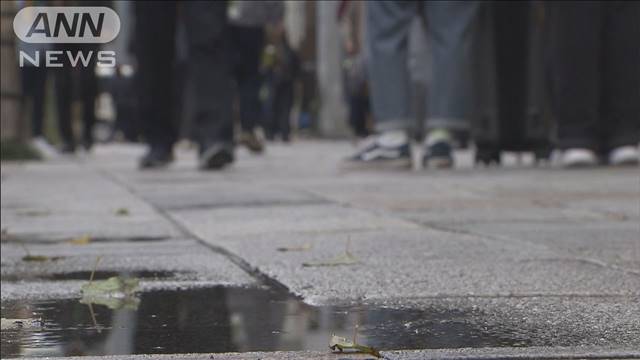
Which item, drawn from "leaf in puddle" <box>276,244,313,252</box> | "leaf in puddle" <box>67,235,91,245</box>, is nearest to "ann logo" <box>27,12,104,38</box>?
"leaf in puddle" <box>276,244,313,252</box>

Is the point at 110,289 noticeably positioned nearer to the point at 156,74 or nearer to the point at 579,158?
the point at 579,158

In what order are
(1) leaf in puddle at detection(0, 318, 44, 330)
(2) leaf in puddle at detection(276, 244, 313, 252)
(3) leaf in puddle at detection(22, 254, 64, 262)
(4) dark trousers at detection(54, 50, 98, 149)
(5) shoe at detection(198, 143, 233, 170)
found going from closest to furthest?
A: (1) leaf in puddle at detection(0, 318, 44, 330)
(3) leaf in puddle at detection(22, 254, 64, 262)
(2) leaf in puddle at detection(276, 244, 313, 252)
(5) shoe at detection(198, 143, 233, 170)
(4) dark trousers at detection(54, 50, 98, 149)

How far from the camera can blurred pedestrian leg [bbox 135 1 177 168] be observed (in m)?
8.59

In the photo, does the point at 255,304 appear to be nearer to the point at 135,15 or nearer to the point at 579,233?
the point at 579,233

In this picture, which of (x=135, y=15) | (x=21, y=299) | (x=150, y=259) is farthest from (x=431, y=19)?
(x=21, y=299)

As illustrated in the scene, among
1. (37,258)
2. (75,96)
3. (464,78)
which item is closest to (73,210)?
(37,258)

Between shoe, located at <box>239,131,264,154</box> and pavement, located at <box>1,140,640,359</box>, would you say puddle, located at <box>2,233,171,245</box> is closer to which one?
pavement, located at <box>1,140,640,359</box>

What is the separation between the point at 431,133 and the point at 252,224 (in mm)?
3304

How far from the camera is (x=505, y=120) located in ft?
27.5

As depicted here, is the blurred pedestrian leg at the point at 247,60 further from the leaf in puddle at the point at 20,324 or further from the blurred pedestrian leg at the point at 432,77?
the leaf in puddle at the point at 20,324

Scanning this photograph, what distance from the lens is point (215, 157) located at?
8227 mm

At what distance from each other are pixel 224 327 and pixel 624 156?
5.28 m

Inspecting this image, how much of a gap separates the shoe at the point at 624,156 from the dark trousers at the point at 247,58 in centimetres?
438

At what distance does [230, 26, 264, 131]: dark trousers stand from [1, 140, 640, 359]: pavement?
17.9 feet
